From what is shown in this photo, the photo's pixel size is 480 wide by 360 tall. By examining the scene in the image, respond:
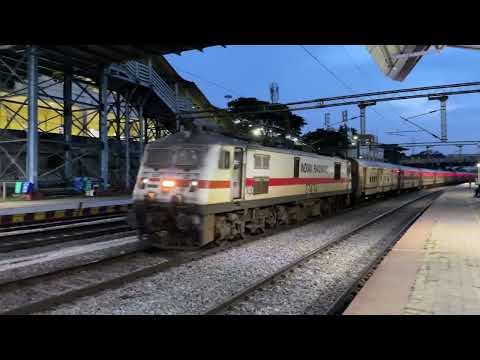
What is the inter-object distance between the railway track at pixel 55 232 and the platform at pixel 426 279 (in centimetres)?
871

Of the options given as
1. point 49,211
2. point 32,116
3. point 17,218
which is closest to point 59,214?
point 49,211

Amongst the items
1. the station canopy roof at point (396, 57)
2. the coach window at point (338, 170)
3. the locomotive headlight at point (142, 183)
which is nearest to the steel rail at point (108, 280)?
the locomotive headlight at point (142, 183)

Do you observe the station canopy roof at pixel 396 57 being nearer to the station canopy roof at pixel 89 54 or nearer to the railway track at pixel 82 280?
the railway track at pixel 82 280

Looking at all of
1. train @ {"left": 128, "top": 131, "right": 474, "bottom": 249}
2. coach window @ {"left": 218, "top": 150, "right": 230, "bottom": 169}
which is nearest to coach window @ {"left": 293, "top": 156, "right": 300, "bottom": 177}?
train @ {"left": 128, "top": 131, "right": 474, "bottom": 249}

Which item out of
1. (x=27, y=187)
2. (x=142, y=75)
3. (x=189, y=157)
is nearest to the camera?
(x=189, y=157)

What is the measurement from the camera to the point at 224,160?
36.3 feet

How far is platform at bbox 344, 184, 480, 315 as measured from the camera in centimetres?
611

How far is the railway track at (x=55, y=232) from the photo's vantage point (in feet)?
38.1

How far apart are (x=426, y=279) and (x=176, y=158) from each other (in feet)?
22.2

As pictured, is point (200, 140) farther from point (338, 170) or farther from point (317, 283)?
point (338, 170)

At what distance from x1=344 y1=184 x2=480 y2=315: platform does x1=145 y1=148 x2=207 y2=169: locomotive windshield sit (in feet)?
17.2
